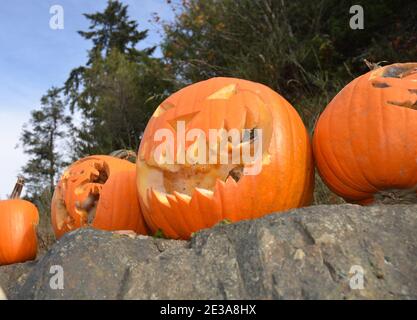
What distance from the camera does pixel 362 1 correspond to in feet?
17.6

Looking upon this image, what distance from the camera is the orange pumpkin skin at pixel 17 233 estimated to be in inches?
100

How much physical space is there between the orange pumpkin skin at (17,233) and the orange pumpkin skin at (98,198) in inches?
10.8

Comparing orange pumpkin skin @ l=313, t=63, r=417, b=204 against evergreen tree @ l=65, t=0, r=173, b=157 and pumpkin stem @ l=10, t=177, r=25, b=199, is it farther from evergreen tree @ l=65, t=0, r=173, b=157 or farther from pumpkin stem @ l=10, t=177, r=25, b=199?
evergreen tree @ l=65, t=0, r=173, b=157

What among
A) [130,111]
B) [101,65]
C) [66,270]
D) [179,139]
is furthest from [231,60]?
[101,65]

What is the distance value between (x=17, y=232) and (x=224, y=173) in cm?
148

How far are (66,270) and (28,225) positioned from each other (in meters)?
1.50

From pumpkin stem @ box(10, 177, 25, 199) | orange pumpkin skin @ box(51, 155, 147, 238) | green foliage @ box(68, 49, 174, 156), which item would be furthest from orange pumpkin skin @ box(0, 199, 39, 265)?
green foliage @ box(68, 49, 174, 156)

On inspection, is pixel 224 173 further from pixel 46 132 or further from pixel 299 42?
pixel 46 132

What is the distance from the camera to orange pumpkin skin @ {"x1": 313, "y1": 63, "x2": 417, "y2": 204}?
5.47ft

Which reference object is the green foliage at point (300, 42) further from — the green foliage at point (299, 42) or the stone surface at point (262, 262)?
the stone surface at point (262, 262)

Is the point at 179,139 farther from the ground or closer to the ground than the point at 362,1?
closer to the ground

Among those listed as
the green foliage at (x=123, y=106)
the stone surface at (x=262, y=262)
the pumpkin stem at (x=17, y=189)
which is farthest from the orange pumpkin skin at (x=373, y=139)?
the green foliage at (x=123, y=106)

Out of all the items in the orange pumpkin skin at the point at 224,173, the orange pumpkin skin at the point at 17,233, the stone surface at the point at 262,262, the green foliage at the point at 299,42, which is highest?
the green foliage at the point at 299,42
